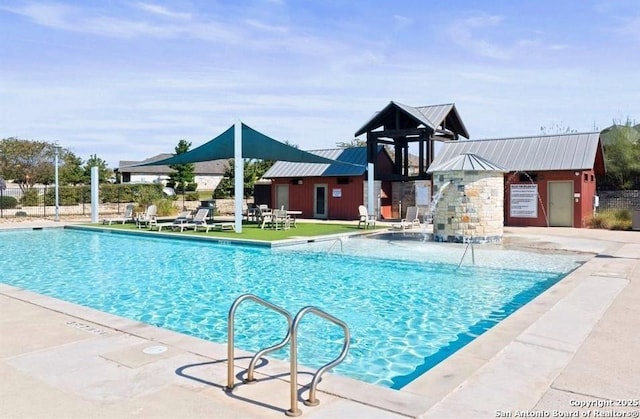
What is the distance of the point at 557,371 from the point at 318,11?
37.8ft

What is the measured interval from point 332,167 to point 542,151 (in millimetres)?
9094

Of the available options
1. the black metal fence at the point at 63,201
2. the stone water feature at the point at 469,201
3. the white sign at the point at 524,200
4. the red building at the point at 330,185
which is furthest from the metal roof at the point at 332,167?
the stone water feature at the point at 469,201

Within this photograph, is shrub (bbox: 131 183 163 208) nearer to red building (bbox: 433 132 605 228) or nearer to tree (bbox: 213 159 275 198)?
tree (bbox: 213 159 275 198)

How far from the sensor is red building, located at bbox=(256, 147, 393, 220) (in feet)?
75.9

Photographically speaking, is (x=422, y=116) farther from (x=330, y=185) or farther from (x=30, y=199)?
(x=30, y=199)

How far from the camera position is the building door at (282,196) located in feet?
84.7

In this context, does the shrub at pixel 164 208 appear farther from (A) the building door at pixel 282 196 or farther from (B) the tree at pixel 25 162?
(B) the tree at pixel 25 162

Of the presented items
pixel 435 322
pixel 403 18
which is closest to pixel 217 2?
pixel 403 18

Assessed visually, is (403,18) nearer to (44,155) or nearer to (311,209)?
(311,209)

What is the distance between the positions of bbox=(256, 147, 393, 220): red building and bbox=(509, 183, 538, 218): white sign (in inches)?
234

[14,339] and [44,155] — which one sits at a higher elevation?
[44,155]

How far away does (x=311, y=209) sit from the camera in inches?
977

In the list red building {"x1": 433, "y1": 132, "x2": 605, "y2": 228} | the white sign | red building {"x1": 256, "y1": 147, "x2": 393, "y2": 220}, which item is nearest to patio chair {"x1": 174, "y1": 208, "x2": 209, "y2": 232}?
red building {"x1": 256, "y1": 147, "x2": 393, "y2": 220}


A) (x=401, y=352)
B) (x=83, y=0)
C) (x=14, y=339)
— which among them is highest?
(x=83, y=0)
